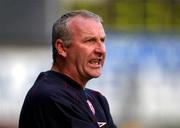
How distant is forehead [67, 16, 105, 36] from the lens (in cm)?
454

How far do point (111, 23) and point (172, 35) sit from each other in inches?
46.9

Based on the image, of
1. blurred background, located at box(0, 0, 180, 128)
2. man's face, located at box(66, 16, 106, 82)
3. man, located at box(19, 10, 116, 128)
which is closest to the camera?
man, located at box(19, 10, 116, 128)

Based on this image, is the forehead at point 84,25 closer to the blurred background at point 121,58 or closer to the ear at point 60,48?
the ear at point 60,48

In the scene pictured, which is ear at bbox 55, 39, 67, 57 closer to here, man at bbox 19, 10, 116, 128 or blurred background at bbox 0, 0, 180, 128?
man at bbox 19, 10, 116, 128

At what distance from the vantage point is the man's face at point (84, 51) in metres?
4.52

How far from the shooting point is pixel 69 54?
4.56 meters

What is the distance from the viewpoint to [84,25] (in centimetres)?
454

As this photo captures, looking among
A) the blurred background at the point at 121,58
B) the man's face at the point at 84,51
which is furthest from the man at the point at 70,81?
the blurred background at the point at 121,58

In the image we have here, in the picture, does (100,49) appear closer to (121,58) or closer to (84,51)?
(84,51)

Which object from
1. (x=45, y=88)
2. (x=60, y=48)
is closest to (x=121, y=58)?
(x=60, y=48)

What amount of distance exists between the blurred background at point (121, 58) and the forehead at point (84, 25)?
12582 millimetres

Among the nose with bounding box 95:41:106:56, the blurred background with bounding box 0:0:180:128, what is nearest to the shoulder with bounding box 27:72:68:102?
the nose with bounding box 95:41:106:56

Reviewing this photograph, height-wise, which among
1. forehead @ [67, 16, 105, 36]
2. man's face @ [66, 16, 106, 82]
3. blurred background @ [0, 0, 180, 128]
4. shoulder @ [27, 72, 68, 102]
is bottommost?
blurred background @ [0, 0, 180, 128]

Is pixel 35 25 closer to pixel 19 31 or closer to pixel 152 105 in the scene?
pixel 19 31
